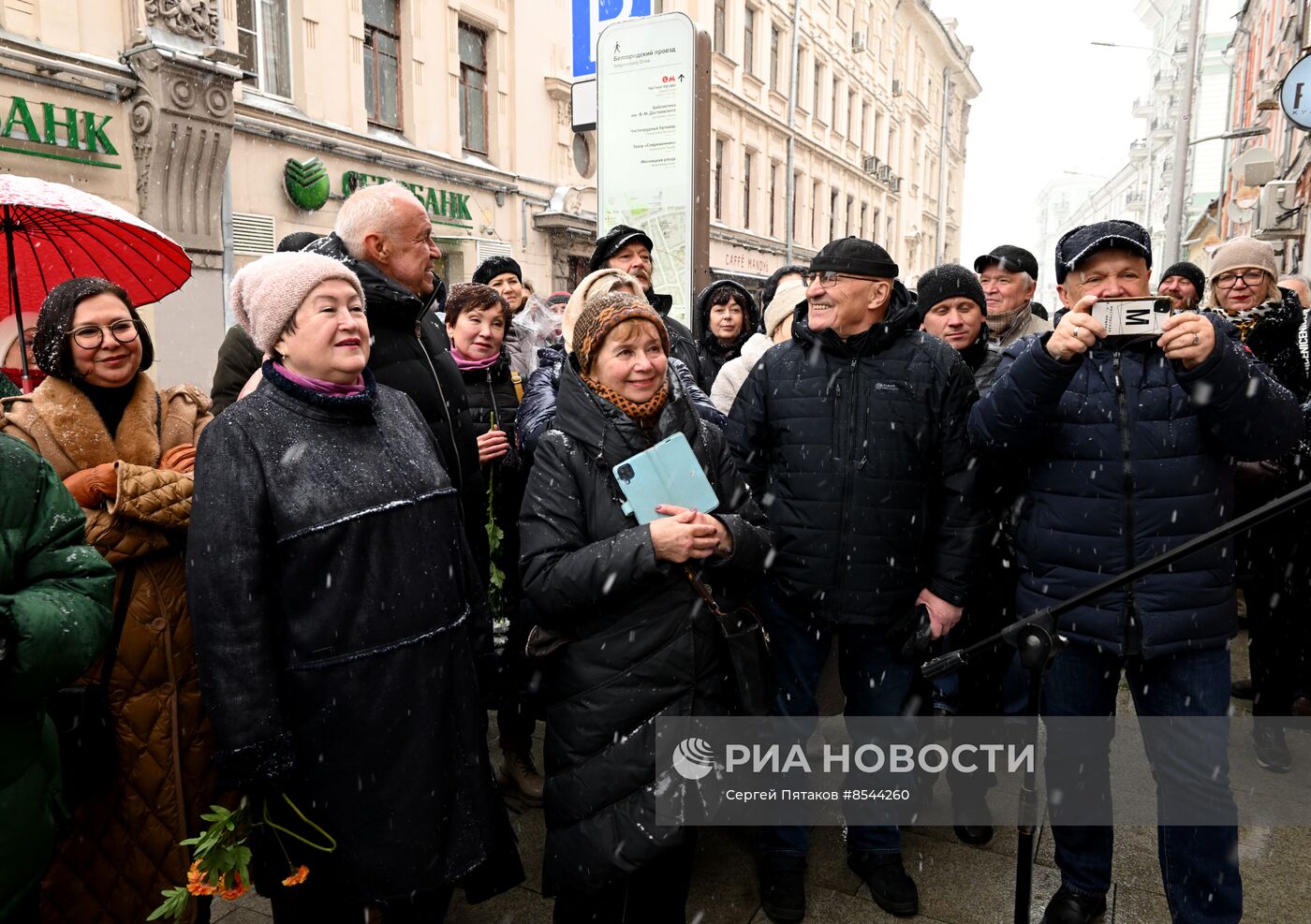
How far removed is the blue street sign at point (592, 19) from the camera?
6.96m

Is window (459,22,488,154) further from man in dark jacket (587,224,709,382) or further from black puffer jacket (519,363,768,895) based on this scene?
black puffer jacket (519,363,768,895)

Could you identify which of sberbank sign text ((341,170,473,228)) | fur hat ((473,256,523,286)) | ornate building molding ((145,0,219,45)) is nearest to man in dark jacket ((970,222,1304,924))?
fur hat ((473,256,523,286))

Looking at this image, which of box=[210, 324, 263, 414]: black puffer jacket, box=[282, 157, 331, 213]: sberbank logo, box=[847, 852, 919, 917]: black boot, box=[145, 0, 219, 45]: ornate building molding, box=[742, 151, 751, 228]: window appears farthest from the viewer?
box=[742, 151, 751, 228]: window

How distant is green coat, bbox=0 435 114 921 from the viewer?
1.61 metres

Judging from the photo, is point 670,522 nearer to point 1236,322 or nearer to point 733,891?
point 733,891

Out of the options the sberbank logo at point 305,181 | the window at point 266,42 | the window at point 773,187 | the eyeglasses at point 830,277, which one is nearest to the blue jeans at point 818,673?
the eyeglasses at point 830,277

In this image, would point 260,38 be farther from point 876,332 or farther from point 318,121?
point 876,332

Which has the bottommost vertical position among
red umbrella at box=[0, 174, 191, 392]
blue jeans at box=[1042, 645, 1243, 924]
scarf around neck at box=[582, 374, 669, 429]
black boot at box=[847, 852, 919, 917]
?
black boot at box=[847, 852, 919, 917]

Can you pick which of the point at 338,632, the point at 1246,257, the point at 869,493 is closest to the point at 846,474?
the point at 869,493

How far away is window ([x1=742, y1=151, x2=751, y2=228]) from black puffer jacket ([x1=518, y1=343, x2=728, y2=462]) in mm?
21618

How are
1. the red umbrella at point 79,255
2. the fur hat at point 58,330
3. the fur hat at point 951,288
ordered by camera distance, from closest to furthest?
the fur hat at point 58,330 → the red umbrella at point 79,255 → the fur hat at point 951,288

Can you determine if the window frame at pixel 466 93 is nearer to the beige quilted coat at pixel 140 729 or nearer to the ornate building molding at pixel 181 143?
the ornate building molding at pixel 181 143

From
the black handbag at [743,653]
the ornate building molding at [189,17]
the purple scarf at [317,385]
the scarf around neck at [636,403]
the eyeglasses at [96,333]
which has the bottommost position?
the black handbag at [743,653]

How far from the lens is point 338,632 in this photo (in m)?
1.96
